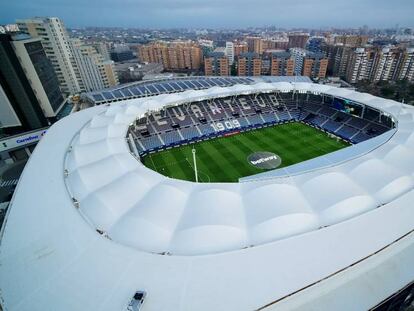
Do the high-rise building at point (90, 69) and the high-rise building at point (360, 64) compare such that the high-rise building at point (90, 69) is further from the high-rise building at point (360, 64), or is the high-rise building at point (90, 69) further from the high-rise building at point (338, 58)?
the high-rise building at point (338, 58)

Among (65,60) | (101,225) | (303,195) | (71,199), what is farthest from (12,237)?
(65,60)

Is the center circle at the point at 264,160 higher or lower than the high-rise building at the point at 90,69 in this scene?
lower

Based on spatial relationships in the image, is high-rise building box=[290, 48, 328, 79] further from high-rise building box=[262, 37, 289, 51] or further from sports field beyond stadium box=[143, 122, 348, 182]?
high-rise building box=[262, 37, 289, 51]

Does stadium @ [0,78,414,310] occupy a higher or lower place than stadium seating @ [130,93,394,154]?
higher

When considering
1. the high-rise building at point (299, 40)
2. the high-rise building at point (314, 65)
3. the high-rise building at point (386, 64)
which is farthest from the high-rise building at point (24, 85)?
the high-rise building at point (299, 40)

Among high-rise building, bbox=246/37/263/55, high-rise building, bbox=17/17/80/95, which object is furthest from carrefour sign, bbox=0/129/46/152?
high-rise building, bbox=246/37/263/55
